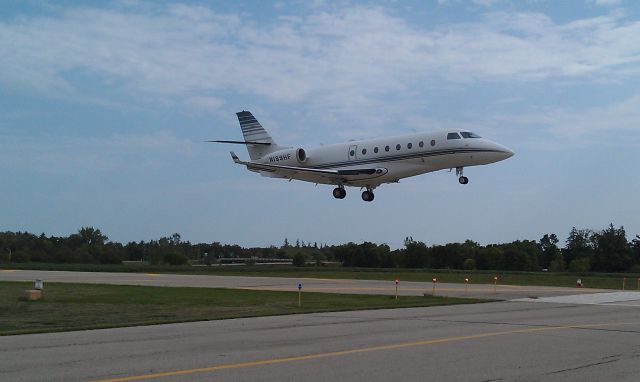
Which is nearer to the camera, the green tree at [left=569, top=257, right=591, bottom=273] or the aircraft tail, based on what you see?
the aircraft tail

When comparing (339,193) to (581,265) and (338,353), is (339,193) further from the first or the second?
(581,265)

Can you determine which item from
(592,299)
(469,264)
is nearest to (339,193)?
(592,299)

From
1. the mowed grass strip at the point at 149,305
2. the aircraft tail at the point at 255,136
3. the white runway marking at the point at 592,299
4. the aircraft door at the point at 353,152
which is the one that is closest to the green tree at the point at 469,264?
the aircraft tail at the point at 255,136

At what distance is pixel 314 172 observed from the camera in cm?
4062

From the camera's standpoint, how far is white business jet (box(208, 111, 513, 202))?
3519 centimetres

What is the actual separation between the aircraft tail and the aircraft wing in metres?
2.92

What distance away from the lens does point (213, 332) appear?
15.7 metres

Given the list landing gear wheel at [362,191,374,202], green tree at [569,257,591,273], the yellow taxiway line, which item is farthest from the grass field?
green tree at [569,257,591,273]

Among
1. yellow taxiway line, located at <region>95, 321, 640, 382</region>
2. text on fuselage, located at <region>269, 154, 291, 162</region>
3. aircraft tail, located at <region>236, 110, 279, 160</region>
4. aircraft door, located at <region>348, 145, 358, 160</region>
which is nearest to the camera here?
yellow taxiway line, located at <region>95, 321, 640, 382</region>

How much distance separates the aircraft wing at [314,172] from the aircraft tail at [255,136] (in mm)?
2919

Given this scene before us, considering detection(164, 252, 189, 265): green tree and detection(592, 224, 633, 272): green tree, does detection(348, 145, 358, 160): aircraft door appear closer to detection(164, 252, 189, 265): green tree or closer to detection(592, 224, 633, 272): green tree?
detection(164, 252, 189, 265): green tree

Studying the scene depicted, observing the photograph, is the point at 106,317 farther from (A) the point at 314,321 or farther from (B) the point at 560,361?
(B) the point at 560,361

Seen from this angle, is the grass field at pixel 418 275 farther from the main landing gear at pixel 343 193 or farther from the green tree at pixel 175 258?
the green tree at pixel 175 258

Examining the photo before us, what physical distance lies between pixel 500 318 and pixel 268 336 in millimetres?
7042
